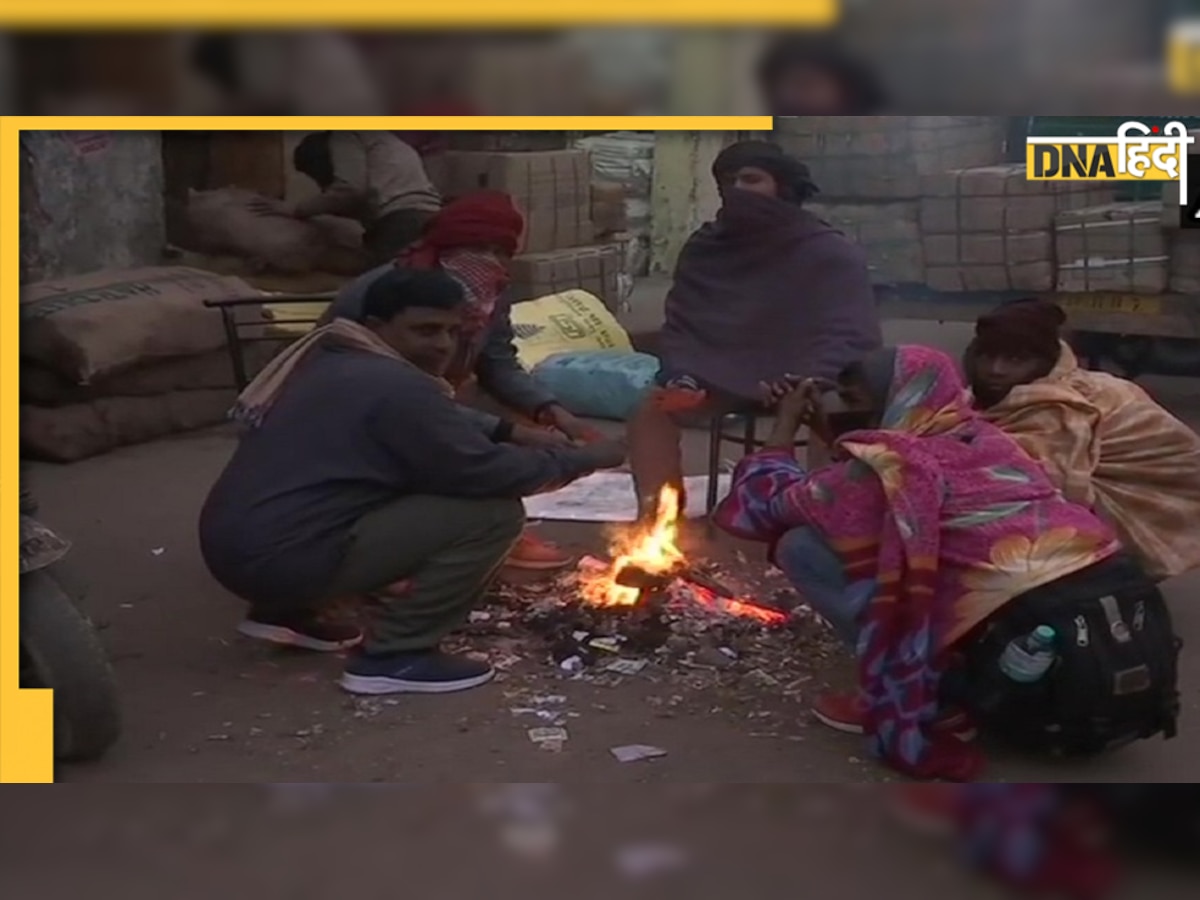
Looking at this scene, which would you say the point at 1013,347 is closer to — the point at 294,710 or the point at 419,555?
the point at 419,555

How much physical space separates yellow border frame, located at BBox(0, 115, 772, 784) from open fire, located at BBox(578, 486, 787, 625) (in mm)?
1009

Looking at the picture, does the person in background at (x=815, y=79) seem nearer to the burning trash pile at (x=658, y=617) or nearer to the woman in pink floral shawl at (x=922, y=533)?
the woman in pink floral shawl at (x=922, y=533)

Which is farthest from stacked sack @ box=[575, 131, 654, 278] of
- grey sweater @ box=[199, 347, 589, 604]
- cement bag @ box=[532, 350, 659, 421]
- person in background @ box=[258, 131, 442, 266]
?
grey sweater @ box=[199, 347, 589, 604]

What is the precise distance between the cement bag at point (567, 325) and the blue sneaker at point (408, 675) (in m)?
0.66

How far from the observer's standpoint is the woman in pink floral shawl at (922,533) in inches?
145

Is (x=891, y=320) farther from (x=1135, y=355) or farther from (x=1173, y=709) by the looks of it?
(x=1173, y=709)

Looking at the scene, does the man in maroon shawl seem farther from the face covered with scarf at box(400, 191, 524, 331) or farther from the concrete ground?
the face covered with scarf at box(400, 191, 524, 331)

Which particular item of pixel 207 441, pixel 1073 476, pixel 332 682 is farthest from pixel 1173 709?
pixel 207 441

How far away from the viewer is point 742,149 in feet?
11.7

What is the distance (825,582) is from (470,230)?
3.24ft

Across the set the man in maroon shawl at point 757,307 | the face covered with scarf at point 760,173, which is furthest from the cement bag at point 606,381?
the face covered with scarf at point 760,173

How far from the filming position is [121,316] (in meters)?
3.89

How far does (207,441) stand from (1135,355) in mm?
1871

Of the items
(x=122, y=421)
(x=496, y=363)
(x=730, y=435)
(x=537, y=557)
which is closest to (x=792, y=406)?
(x=730, y=435)
